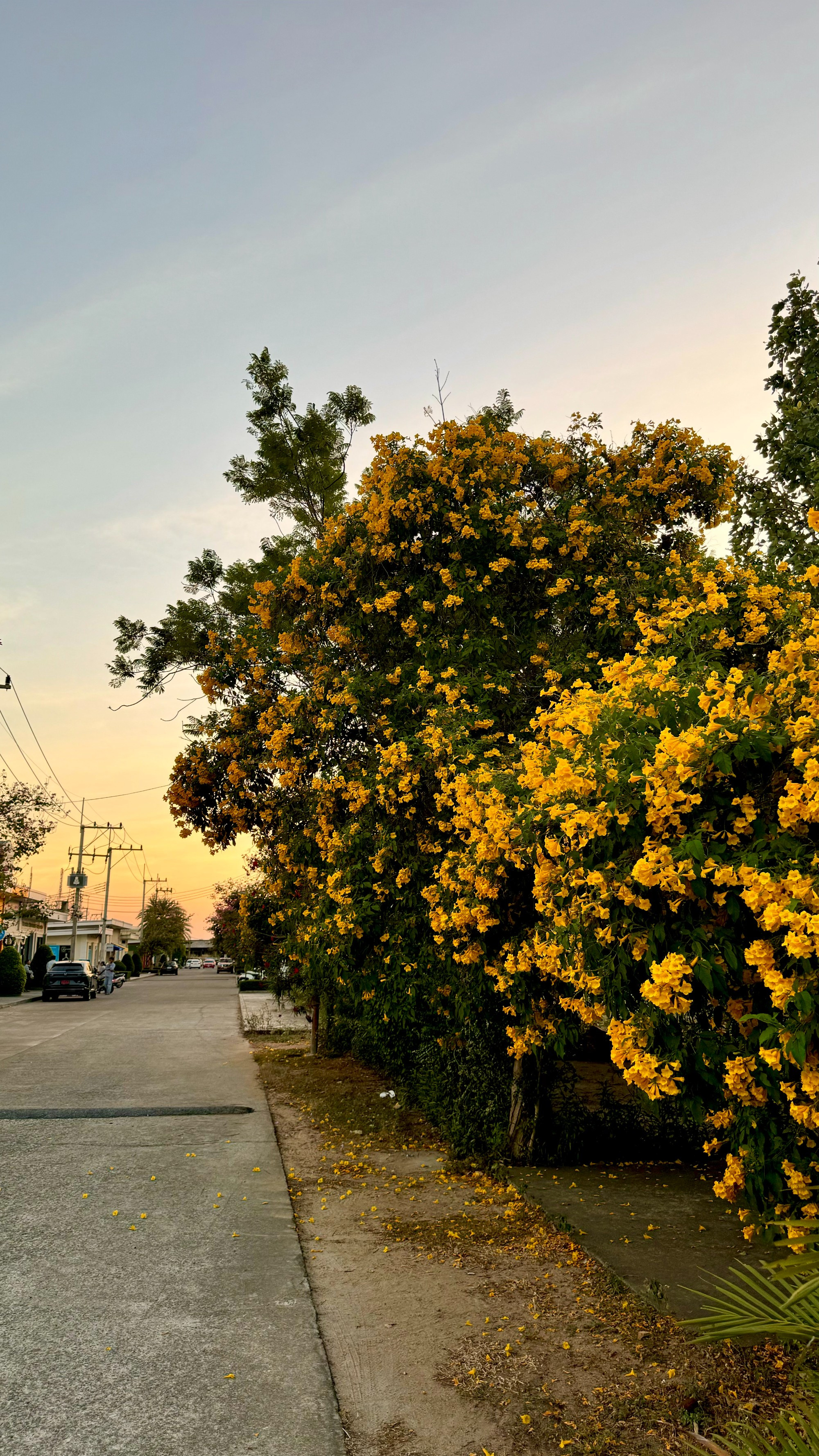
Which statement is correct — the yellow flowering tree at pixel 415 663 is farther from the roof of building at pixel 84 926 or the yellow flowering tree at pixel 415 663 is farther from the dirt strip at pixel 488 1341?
the roof of building at pixel 84 926

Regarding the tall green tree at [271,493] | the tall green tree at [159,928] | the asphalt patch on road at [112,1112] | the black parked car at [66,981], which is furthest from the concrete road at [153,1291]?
the tall green tree at [159,928]

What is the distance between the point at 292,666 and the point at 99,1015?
16260mm

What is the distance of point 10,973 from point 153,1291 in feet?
95.2

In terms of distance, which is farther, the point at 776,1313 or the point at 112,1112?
the point at 112,1112

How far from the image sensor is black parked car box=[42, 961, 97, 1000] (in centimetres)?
2962

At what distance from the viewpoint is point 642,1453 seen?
312 centimetres

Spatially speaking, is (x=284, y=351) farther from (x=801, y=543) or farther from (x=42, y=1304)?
(x=42, y=1304)

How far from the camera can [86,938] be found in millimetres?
82312

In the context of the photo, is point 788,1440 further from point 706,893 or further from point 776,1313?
point 706,893

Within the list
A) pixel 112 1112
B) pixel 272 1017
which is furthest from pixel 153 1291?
pixel 272 1017

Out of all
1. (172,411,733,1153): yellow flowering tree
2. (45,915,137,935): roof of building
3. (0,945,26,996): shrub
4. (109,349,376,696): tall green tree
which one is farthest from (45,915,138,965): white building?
(172,411,733,1153): yellow flowering tree

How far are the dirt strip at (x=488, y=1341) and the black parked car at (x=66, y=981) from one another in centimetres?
2530

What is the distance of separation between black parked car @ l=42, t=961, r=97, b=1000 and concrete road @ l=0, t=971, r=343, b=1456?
20.6m

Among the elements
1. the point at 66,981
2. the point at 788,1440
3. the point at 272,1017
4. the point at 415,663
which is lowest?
the point at 272,1017
